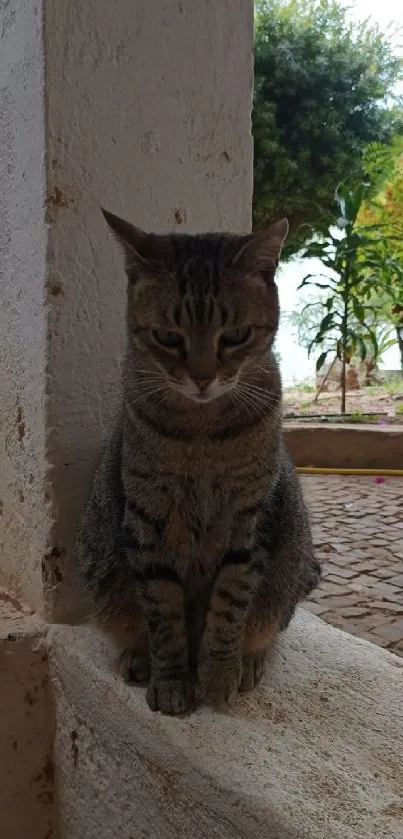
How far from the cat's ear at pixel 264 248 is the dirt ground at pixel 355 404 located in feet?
14.8

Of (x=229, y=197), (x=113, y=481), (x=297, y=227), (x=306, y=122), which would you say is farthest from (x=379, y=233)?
(x=113, y=481)

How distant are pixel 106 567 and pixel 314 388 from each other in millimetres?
7345

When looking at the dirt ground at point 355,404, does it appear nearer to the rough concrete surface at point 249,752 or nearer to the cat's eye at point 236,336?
the rough concrete surface at point 249,752

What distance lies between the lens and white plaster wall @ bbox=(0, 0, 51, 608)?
137 cm

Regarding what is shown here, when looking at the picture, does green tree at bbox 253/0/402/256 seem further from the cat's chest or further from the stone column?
the cat's chest

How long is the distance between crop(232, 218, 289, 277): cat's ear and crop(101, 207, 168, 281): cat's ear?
5.4 inches

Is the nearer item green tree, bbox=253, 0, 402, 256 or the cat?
the cat

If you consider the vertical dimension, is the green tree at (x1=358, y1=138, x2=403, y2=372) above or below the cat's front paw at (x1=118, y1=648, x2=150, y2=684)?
above

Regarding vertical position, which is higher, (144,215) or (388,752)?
(144,215)

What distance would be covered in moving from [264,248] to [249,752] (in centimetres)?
88

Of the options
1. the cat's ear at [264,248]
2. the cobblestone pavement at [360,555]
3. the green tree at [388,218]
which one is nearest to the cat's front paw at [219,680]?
the cat's ear at [264,248]

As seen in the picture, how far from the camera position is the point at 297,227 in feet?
24.9

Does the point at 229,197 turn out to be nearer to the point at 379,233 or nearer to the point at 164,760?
the point at 164,760

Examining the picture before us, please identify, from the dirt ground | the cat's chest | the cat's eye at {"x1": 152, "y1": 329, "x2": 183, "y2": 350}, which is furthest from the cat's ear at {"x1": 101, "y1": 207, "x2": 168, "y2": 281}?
the dirt ground
